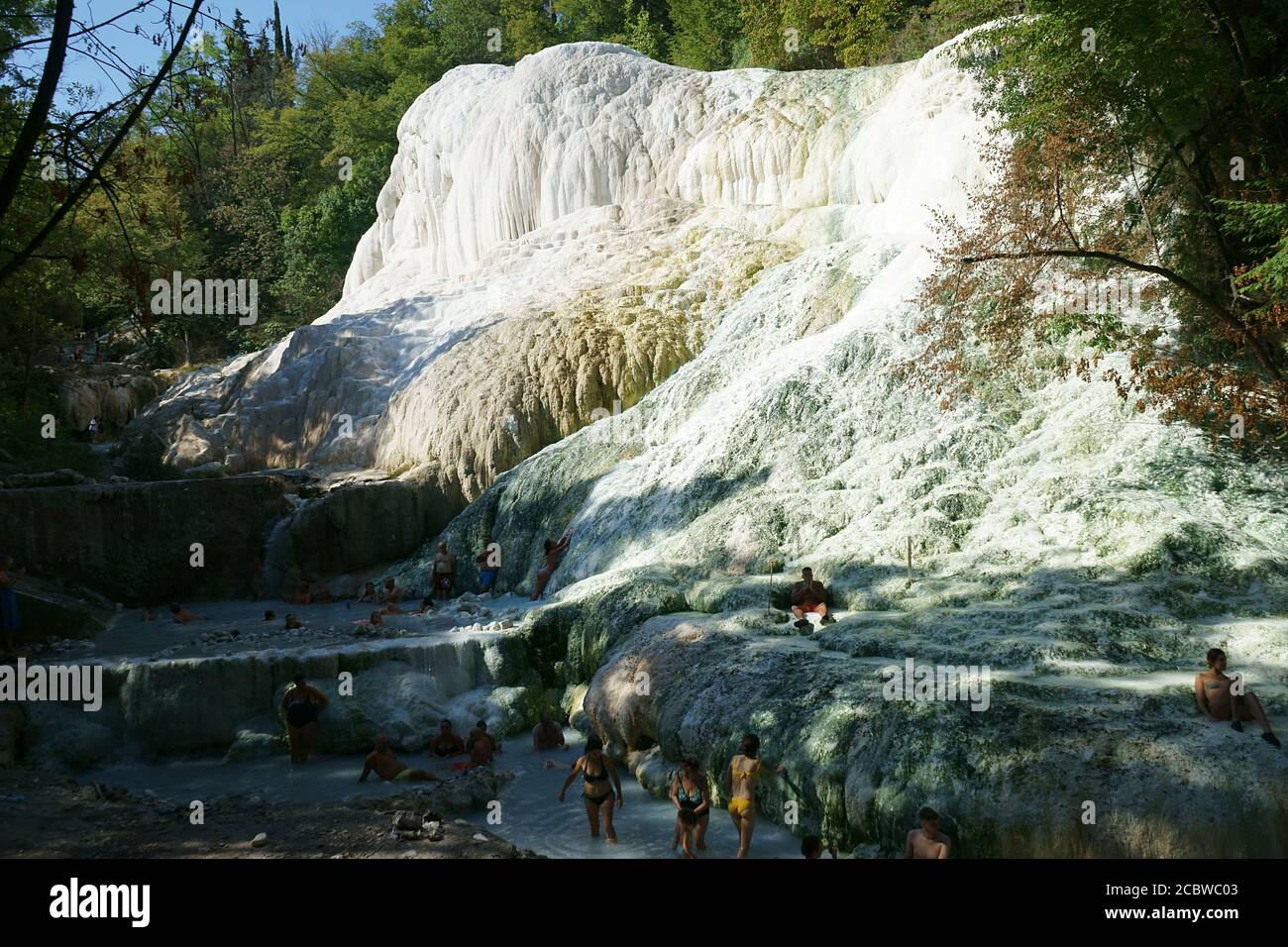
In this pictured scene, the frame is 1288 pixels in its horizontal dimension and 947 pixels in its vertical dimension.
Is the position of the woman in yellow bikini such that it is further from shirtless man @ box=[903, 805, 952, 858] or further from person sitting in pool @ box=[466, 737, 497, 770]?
person sitting in pool @ box=[466, 737, 497, 770]

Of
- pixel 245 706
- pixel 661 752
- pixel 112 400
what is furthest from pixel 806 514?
pixel 112 400

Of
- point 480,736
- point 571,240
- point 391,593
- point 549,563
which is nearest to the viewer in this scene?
point 480,736

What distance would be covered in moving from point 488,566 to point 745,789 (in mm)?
9757

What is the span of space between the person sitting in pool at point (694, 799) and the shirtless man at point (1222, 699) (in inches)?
147

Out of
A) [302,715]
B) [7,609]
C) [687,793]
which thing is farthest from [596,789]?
[7,609]

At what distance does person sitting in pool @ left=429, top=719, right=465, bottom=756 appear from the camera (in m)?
11.1

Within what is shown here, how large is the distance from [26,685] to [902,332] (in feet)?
40.3

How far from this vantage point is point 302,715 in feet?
37.1

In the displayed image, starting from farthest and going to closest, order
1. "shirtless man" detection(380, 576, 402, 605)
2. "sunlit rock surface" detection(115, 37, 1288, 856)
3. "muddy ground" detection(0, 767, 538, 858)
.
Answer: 1. "shirtless man" detection(380, 576, 402, 605)
2. "sunlit rock surface" detection(115, 37, 1288, 856)
3. "muddy ground" detection(0, 767, 538, 858)

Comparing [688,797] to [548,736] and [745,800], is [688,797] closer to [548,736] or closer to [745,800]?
[745,800]

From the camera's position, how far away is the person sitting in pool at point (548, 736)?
11.0m

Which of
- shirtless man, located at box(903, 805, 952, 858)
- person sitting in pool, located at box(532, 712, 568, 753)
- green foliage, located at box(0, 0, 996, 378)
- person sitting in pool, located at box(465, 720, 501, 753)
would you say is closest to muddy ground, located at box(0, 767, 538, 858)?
person sitting in pool, located at box(465, 720, 501, 753)

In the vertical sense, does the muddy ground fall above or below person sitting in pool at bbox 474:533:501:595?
below

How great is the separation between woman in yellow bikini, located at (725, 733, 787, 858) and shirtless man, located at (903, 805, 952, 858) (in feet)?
4.97
